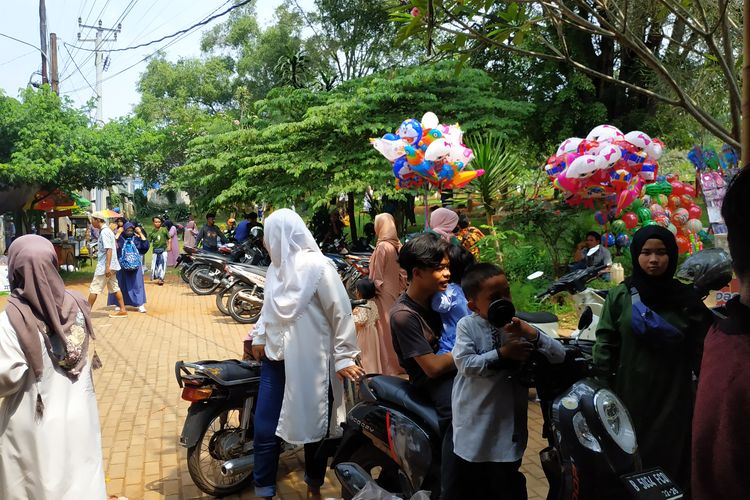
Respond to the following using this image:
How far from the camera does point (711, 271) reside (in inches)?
143

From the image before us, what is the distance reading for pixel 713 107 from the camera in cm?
1030

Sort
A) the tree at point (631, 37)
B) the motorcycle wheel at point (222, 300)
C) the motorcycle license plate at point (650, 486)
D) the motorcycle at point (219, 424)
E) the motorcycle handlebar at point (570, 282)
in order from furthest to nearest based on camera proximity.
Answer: the motorcycle wheel at point (222, 300) → the motorcycle handlebar at point (570, 282) → the tree at point (631, 37) → the motorcycle at point (219, 424) → the motorcycle license plate at point (650, 486)

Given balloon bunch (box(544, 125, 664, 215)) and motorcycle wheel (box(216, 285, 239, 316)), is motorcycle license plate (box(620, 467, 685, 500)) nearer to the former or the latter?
balloon bunch (box(544, 125, 664, 215))

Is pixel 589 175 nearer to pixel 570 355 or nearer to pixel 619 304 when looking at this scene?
pixel 619 304

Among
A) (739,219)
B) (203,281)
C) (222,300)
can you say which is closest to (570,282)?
(739,219)

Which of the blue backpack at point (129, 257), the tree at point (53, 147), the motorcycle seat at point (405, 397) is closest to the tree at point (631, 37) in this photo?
the motorcycle seat at point (405, 397)

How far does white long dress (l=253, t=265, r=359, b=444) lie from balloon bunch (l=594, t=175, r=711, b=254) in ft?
18.4

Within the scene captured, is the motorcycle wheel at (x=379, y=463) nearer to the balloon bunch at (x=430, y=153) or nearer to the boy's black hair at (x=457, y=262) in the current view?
the boy's black hair at (x=457, y=262)

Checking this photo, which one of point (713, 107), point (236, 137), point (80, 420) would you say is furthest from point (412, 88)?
point (80, 420)

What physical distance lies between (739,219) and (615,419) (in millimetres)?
1154

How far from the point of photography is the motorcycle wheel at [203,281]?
13.4 metres

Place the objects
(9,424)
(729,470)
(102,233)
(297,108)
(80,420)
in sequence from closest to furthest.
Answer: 1. (729,470)
2. (9,424)
3. (80,420)
4. (102,233)
5. (297,108)

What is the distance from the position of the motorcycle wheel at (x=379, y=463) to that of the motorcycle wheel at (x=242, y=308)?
23.8ft

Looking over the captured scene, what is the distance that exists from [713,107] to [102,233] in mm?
9957
